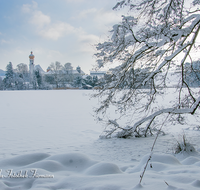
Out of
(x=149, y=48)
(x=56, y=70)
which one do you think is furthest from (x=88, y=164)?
(x=56, y=70)

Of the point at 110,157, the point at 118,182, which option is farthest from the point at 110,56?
the point at 118,182

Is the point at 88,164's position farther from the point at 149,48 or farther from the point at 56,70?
the point at 56,70

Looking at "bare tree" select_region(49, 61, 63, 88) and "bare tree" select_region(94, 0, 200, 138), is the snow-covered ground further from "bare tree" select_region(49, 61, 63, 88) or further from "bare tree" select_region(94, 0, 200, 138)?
"bare tree" select_region(49, 61, 63, 88)

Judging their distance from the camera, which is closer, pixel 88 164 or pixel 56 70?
pixel 88 164

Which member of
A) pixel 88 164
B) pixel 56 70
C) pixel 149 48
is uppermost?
pixel 56 70

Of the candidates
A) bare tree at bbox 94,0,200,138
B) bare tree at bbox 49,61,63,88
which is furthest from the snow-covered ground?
bare tree at bbox 49,61,63,88

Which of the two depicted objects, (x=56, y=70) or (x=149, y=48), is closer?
(x=149, y=48)

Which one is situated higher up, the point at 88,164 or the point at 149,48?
the point at 149,48

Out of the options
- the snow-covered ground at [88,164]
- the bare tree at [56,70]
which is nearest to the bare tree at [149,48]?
the snow-covered ground at [88,164]

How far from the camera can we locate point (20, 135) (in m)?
6.36

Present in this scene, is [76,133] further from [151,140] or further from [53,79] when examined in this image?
[53,79]

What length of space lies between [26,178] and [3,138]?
423cm

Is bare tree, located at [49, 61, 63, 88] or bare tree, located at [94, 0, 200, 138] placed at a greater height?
bare tree, located at [49, 61, 63, 88]

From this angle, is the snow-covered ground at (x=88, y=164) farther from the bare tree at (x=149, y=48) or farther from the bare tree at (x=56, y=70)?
the bare tree at (x=56, y=70)
